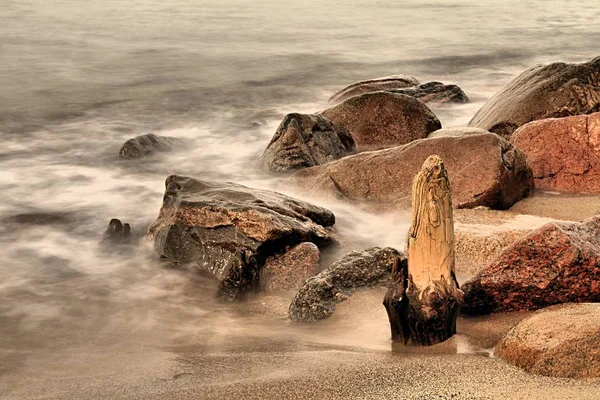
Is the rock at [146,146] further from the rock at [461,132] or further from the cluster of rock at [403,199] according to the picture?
the rock at [461,132]

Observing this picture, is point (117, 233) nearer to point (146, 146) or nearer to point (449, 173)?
point (449, 173)

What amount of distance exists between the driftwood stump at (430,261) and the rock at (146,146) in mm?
7581

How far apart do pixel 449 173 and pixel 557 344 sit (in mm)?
4150

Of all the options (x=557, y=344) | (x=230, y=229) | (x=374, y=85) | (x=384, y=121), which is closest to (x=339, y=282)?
(x=230, y=229)

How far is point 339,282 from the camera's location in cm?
636

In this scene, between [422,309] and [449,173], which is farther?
[449,173]

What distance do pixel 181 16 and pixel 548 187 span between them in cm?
2101

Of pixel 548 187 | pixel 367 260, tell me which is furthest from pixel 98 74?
pixel 367 260

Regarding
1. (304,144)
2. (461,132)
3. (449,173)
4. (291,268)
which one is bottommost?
(291,268)

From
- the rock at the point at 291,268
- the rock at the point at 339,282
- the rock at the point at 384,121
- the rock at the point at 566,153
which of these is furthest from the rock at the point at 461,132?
the rock at the point at 339,282

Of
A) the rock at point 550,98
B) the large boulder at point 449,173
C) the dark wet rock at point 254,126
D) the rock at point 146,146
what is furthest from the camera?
the dark wet rock at point 254,126

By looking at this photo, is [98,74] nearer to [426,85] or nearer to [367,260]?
[426,85]

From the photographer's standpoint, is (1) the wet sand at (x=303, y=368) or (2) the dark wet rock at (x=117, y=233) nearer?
(1) the wet sand at (x=303, y=368)

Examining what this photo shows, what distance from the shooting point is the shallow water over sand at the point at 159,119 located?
6156mm
